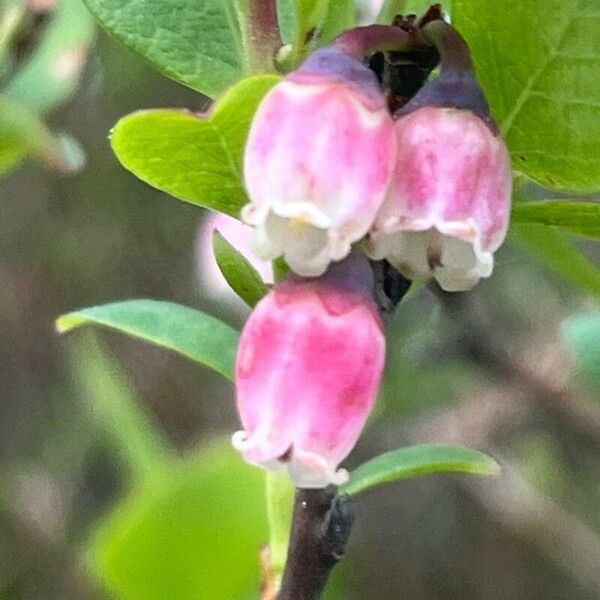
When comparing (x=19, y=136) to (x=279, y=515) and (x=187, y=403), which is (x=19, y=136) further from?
(x=187, y=403)

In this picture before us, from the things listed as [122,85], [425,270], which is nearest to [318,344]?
[425,270]

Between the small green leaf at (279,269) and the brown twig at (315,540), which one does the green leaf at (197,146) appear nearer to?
the small green leaf at (279,269)

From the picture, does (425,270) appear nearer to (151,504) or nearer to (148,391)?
(151,504)

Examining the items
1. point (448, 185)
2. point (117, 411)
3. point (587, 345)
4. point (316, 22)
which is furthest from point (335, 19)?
point (117, 411)

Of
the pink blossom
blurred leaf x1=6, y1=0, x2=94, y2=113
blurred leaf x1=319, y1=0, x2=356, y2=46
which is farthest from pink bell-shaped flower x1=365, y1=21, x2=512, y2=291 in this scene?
blurred leaf x1=6, y1=0, x2=94, y2=113

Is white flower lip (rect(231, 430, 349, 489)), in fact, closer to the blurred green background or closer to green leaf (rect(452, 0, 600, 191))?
green leaf (rect(452, 0, 600, 191))
